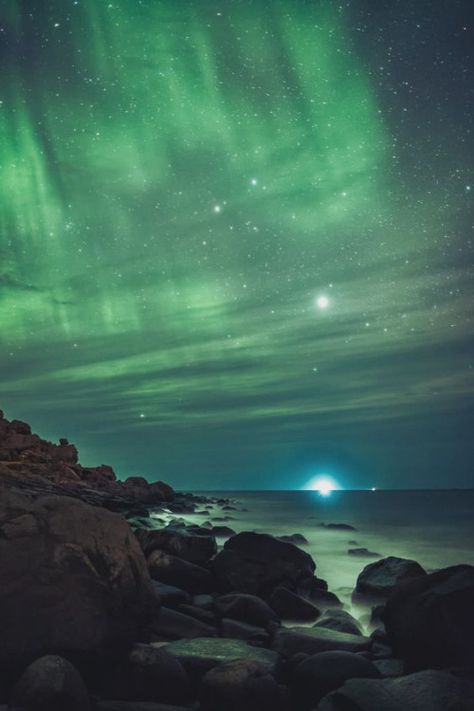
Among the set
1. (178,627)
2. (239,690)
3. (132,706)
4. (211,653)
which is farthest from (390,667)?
(132,706)

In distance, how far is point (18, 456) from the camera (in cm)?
3562

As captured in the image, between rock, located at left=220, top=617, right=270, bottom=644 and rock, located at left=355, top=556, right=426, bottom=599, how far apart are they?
3.60 meters

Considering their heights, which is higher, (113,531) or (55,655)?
(113,531)

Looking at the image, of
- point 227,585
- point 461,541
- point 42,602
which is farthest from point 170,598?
point 461,541

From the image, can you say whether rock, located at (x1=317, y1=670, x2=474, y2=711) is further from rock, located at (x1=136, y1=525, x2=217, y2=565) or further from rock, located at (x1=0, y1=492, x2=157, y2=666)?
rock, located at (x1=136, y1=525, x2=217, y2=565)

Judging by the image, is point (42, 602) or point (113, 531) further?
point (113, 531)

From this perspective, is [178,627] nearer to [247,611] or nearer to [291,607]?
[247,611]

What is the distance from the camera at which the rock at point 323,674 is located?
172 inches

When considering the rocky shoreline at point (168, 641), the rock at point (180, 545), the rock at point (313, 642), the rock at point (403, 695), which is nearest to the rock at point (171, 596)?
the rocky shoreline at point (168, 641)

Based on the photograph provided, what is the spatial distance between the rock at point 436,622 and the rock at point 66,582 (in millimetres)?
2721

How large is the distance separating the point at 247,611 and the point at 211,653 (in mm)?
1837

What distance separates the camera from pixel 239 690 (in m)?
4.11

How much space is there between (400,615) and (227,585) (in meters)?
3.48

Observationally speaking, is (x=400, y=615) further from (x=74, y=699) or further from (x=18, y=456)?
(x=18, y=456)
